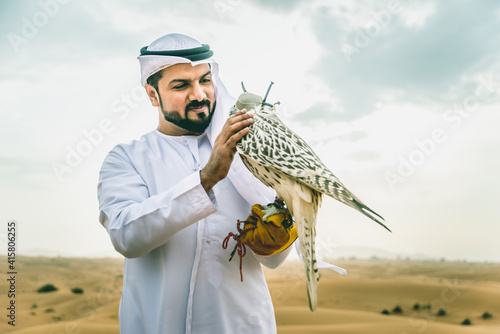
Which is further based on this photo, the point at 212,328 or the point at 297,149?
the point at 212,328

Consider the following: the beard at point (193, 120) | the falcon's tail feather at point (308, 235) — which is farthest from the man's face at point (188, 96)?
the falcon's tail feather at point (308, 235)

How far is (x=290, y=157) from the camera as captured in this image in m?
2.27

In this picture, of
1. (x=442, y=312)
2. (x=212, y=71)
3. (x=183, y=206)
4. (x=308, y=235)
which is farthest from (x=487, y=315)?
(x=183, y=206)

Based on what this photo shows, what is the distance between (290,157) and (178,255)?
34.0 inches

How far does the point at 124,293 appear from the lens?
2.75 meters

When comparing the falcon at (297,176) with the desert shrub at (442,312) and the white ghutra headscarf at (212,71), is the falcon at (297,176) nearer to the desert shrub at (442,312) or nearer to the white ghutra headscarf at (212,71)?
the white ghutra headscarf at (212,71)

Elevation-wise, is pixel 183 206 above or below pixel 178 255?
above

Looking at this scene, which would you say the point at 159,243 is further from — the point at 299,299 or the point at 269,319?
the point at 299,299

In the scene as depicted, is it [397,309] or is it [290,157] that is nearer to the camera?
[290,157]

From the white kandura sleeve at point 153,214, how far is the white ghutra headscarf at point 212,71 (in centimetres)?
45

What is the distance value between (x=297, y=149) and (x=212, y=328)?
3.57 feet

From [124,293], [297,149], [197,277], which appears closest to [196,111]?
[297,149]

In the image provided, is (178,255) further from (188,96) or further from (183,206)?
(188,96)

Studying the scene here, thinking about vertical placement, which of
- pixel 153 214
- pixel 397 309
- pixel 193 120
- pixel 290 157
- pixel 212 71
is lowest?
pixel 397 309
